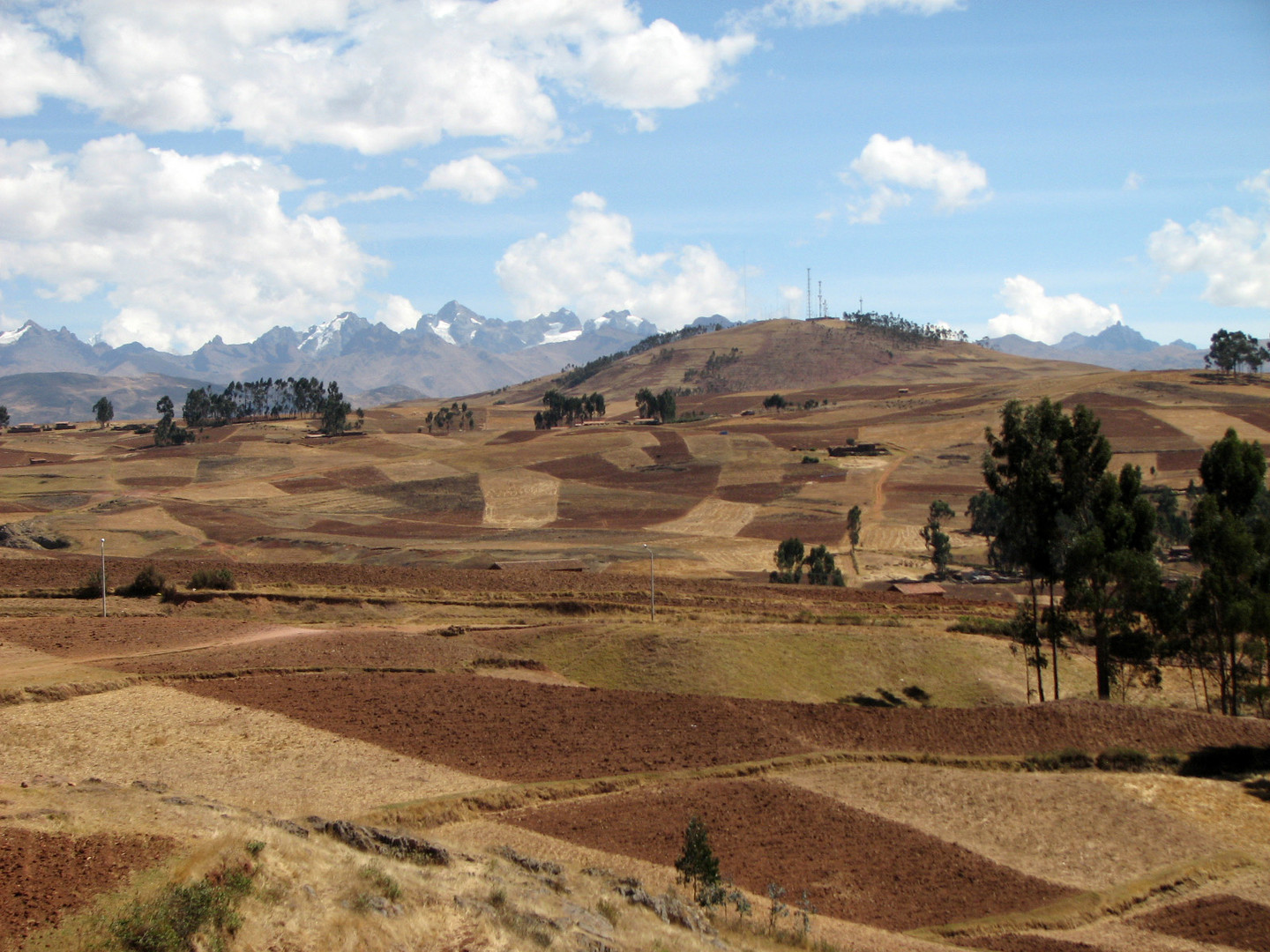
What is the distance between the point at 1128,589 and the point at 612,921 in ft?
123

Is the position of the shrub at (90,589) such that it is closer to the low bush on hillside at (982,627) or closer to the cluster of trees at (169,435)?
the low bush on hillside at (982,627)

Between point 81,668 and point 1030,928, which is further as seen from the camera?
point 81,668

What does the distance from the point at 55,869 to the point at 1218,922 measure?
2542 centimetres

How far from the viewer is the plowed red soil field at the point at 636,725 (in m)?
32.0

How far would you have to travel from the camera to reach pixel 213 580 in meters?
56.8

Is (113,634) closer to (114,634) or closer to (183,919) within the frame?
(114,634)

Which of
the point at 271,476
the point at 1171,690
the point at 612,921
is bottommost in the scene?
the point at 1171,690

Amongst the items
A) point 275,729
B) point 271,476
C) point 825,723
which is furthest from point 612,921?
point 271,476

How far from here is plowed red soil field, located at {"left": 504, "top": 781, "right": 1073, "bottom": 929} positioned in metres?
22.9

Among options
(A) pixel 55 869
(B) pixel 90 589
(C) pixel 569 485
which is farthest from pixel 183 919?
(C) pixel 569 485

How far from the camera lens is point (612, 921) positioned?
18.0 metres

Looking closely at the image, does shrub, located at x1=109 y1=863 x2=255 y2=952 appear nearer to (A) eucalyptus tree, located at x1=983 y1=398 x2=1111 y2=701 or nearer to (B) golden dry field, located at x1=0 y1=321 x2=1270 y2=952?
(B) golden dry field, located at x1=0 y1=321 x2=1270 y2=952

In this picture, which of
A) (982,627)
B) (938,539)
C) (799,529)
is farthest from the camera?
(799,529)

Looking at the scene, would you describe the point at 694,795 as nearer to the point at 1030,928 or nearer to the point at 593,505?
the point at 1030,928
